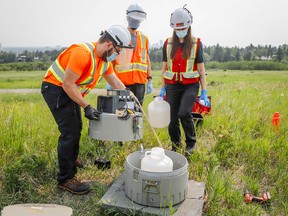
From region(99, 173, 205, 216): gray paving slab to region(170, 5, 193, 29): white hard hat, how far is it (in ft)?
6.21

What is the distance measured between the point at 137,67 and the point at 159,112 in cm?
70

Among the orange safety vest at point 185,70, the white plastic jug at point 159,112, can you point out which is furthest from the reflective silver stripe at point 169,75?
the white plastic jug at point 159,112

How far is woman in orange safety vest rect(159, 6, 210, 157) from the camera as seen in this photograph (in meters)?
3.42

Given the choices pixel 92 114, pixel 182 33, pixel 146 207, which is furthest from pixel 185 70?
pixel 146 207

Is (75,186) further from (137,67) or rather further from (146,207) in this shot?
(137,67)

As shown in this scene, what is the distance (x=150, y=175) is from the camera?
2.27 meters

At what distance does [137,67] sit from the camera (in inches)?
156

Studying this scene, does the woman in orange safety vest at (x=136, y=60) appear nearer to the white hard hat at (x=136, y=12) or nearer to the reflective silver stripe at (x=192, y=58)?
the white hard hat at (x=136, y=12)

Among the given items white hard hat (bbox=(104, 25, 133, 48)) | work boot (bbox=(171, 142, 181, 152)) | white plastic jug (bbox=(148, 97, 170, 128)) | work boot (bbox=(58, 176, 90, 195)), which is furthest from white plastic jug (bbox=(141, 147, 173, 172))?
white plastic jug (bbox=(148, 97, 170, 128))

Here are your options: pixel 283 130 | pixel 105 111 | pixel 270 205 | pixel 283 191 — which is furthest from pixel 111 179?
pixel 283 130

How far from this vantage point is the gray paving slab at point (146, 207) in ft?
7.53

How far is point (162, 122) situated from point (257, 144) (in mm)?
1310

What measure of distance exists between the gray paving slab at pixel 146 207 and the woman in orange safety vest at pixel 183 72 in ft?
2.91

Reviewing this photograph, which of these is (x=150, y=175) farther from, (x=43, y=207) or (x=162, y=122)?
(x=162, y=122)
